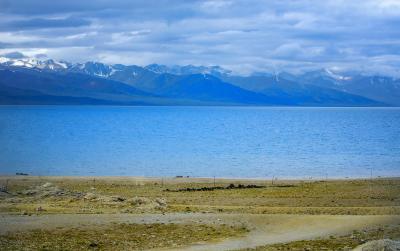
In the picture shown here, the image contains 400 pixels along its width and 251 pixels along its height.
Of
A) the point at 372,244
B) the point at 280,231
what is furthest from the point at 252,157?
the point at 372,244

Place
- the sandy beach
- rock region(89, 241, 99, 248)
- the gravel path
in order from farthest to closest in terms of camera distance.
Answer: the gravel path
the sandy beach
rock region(89, 241, 99, 248)

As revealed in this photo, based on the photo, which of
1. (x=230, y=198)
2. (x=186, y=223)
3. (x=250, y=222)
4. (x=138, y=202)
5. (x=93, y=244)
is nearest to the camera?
(x=93, y=244)

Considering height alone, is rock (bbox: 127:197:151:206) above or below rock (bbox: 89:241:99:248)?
above

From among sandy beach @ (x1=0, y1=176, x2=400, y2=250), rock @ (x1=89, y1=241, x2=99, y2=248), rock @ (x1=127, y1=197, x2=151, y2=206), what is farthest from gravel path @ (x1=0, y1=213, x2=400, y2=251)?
rock @ (x1=127, y1=197, x2=151, y2=206)

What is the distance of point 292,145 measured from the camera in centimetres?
10519

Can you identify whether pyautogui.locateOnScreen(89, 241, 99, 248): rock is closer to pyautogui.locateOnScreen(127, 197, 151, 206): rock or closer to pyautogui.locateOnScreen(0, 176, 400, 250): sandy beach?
pyautogui.locateOnScreen(0, 176, 400, 250): sandy beach

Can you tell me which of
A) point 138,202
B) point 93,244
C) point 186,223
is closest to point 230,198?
point 138,202

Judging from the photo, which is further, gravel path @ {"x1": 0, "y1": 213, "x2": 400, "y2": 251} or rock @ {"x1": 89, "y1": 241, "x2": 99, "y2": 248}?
gravel path @ {"x1": 0, "y1": 213, "x2": 400, "y2": 251}

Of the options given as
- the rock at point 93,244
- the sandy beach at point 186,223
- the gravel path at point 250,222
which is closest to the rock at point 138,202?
the sandy beach at point 186,223

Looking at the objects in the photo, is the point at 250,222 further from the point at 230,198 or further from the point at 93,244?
the point at 230,198

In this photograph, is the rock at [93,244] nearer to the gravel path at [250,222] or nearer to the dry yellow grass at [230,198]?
the gravel path at [250,222]

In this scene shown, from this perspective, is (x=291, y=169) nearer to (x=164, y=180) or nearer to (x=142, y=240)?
(x=164, y=180)

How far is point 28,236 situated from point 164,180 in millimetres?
30736

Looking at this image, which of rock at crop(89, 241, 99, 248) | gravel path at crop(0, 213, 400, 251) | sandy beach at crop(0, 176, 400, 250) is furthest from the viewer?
gravel path at crop(0, 213, 400, 251)
